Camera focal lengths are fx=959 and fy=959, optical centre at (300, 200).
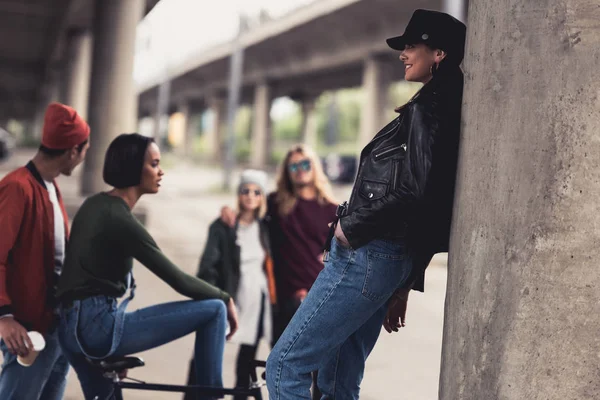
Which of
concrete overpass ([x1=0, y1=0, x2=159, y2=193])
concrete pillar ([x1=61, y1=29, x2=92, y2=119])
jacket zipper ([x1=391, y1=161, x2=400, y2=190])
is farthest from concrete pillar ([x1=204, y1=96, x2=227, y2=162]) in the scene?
jacket zipper ([x1=391, y1=161, x2=400, y2=190])

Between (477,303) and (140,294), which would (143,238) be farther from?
(140,294)

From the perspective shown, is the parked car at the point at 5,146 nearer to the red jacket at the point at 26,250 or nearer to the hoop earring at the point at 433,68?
the red jacket at the point at 26,250

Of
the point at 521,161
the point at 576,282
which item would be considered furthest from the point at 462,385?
the point at 521,161

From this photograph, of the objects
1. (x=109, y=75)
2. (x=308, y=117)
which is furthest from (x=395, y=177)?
(x=308, y=117)

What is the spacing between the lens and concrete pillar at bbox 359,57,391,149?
40188 millimetres

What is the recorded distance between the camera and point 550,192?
284 cm

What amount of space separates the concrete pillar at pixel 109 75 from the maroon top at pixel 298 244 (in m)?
14.1

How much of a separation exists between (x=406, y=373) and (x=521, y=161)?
5.16 meters

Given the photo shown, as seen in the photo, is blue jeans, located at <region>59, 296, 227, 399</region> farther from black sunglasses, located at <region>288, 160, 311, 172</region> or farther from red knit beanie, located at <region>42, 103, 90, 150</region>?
black sunglasses, located at <region>288, 160, 311, 172</region>

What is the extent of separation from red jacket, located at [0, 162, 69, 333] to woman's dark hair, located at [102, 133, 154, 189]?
1.25ft

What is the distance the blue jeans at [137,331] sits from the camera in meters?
3.92

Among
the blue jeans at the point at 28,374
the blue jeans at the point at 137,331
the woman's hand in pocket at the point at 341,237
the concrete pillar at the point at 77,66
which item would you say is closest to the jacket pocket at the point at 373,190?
the woman's hand in pocket at the point at 341,237

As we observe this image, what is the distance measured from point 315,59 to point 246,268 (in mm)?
41385

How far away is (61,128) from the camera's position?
4.25 meters
